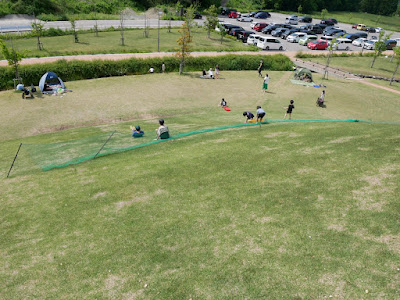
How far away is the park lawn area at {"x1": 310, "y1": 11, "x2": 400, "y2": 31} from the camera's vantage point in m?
77.9

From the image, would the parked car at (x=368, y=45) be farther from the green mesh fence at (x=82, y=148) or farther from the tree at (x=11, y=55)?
the tree at (x=11, y=55)

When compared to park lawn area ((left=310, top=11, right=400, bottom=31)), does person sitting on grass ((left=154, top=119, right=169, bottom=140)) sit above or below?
below

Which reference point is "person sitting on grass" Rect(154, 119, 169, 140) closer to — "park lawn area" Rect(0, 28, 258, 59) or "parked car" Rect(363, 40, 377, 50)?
"park lawn area" Rect(0, 28, 258, 59)

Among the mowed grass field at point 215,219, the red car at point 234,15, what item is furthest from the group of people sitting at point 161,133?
the red car at point 234,15

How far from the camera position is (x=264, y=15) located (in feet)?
229

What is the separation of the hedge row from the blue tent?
0.98m

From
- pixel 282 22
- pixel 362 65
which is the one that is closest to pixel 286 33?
pixel 362 65

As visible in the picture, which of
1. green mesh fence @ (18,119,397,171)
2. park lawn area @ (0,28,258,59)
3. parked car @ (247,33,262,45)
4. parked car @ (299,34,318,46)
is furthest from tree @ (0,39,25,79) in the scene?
parked car @ (299,34,318,46)

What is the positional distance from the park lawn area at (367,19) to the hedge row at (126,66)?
182 feet

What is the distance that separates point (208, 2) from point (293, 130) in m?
67.3

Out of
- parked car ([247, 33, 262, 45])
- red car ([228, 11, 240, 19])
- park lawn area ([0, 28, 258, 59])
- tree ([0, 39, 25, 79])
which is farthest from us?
red car ([228, 11, 240, 19])

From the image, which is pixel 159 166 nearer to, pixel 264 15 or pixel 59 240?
pixel 59 240

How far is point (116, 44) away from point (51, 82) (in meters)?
16.8

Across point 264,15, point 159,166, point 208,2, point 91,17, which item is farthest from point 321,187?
point 208,2
